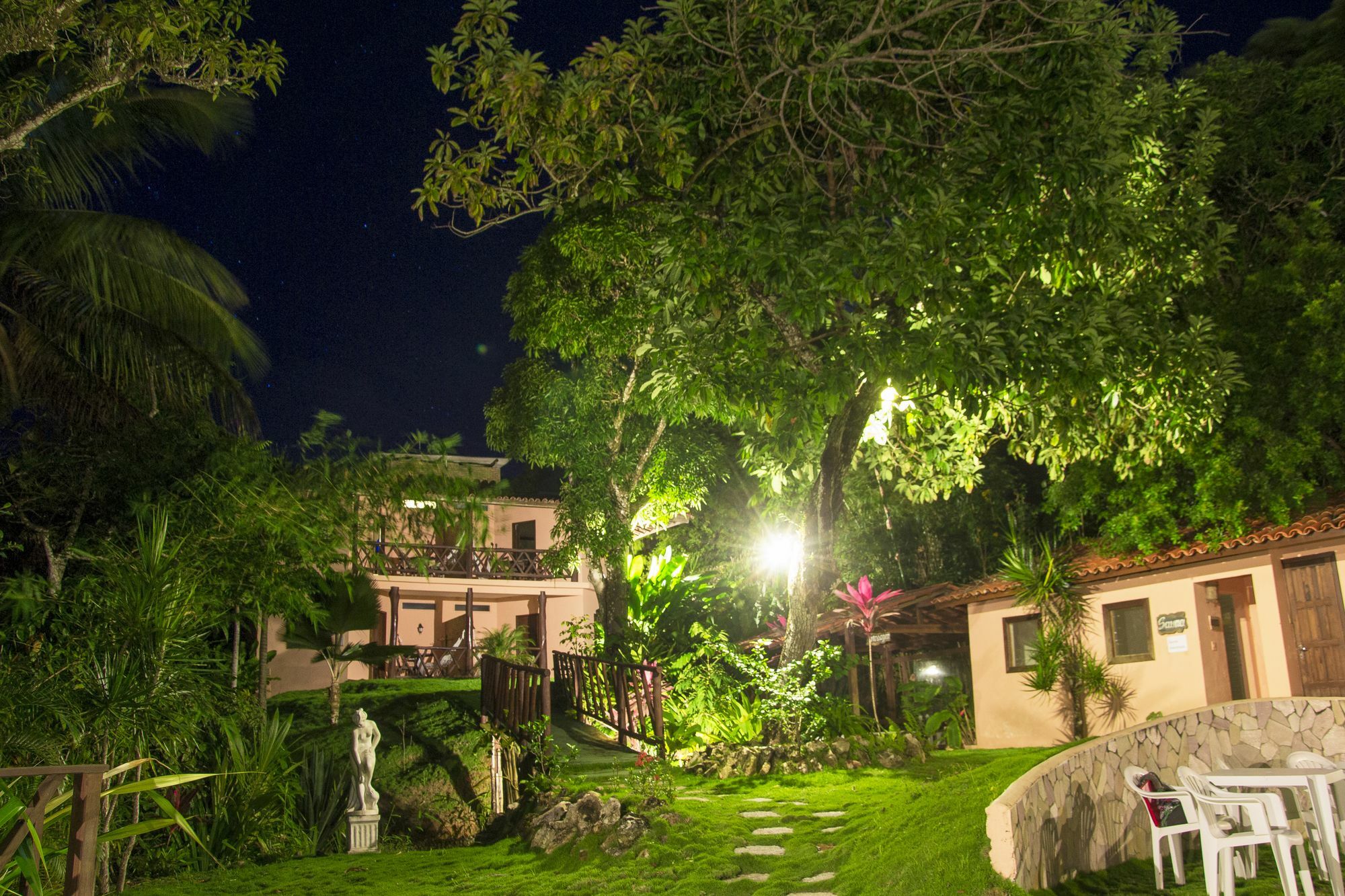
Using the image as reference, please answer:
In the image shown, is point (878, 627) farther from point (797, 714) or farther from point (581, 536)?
point (797, 714)

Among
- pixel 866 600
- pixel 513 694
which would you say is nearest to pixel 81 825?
pixel 513 694

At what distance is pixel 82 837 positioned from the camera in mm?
4215

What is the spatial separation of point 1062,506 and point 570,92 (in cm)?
1167

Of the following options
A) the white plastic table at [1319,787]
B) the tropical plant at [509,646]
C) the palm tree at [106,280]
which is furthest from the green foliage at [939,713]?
the palm tree at [106,280]

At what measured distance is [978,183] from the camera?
1018 centimetres

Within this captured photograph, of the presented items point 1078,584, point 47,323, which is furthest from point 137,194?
point 1078,584

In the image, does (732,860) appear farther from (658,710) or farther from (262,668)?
(262,668)

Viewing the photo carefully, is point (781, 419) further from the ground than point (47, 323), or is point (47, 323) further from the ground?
point (47, 323)

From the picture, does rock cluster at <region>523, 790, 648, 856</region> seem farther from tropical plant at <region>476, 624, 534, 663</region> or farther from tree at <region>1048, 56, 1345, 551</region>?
tropical plant at <region>476, 624, 534, 663</region>

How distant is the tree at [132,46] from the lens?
7586 millimetres

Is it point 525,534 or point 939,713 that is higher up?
point 525,534

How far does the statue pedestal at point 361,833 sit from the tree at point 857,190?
5615 millimetres

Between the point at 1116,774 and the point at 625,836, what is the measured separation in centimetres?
399

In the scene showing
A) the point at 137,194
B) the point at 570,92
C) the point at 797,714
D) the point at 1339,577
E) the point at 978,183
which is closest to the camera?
the point at 570,92
